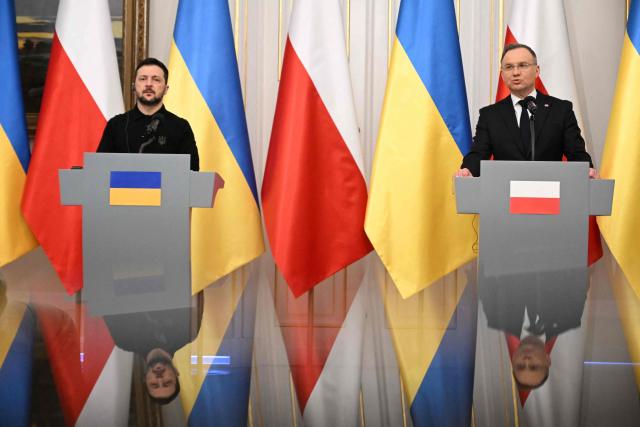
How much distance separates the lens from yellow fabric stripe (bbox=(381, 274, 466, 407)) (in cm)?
236

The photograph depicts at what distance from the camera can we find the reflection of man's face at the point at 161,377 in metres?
1.99

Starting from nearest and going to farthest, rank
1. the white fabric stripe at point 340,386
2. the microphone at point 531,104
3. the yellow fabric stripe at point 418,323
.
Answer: the white fabric stripe at point 340,386, the yellow fabric stripe at point 418,323, the microphone at point 531,104

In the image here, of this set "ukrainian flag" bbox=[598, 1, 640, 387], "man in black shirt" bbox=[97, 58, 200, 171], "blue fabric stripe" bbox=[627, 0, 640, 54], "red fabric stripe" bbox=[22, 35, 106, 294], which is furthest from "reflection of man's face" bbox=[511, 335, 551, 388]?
"red fabric stripe" bbox=[22, 35, 106, 294]

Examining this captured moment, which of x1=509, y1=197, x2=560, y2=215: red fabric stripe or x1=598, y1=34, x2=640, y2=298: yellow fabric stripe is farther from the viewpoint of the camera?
x1=598, y1=34, x2=640, y2=298: yellow fabric stripe

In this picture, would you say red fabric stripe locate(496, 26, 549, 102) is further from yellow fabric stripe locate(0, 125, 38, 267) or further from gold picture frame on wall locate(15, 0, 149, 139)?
yellow fabric stripe locate(0, 125, 38, 267)

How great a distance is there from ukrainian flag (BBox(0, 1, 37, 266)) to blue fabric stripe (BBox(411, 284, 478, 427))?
3202mm

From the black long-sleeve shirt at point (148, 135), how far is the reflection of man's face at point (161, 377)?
2.01m

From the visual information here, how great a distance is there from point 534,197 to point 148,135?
6.61ft

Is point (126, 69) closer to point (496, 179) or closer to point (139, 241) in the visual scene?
point (139, 241)

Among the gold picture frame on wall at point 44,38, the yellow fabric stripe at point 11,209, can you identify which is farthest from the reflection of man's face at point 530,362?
the gold picture frame on wall at point 44,38

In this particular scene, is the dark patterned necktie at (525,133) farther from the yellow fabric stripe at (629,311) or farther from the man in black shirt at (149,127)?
the man in black shirt at (149,127)

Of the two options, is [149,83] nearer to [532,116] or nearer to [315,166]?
[315,166]

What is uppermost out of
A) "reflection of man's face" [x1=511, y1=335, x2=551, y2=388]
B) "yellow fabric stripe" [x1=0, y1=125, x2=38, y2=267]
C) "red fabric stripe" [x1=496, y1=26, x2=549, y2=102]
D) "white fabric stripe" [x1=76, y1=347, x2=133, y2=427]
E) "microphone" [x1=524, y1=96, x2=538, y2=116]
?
"red fabric stripe" [x1=496, y1=26, x2=549, y2=102]

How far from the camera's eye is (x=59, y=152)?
511 cm
